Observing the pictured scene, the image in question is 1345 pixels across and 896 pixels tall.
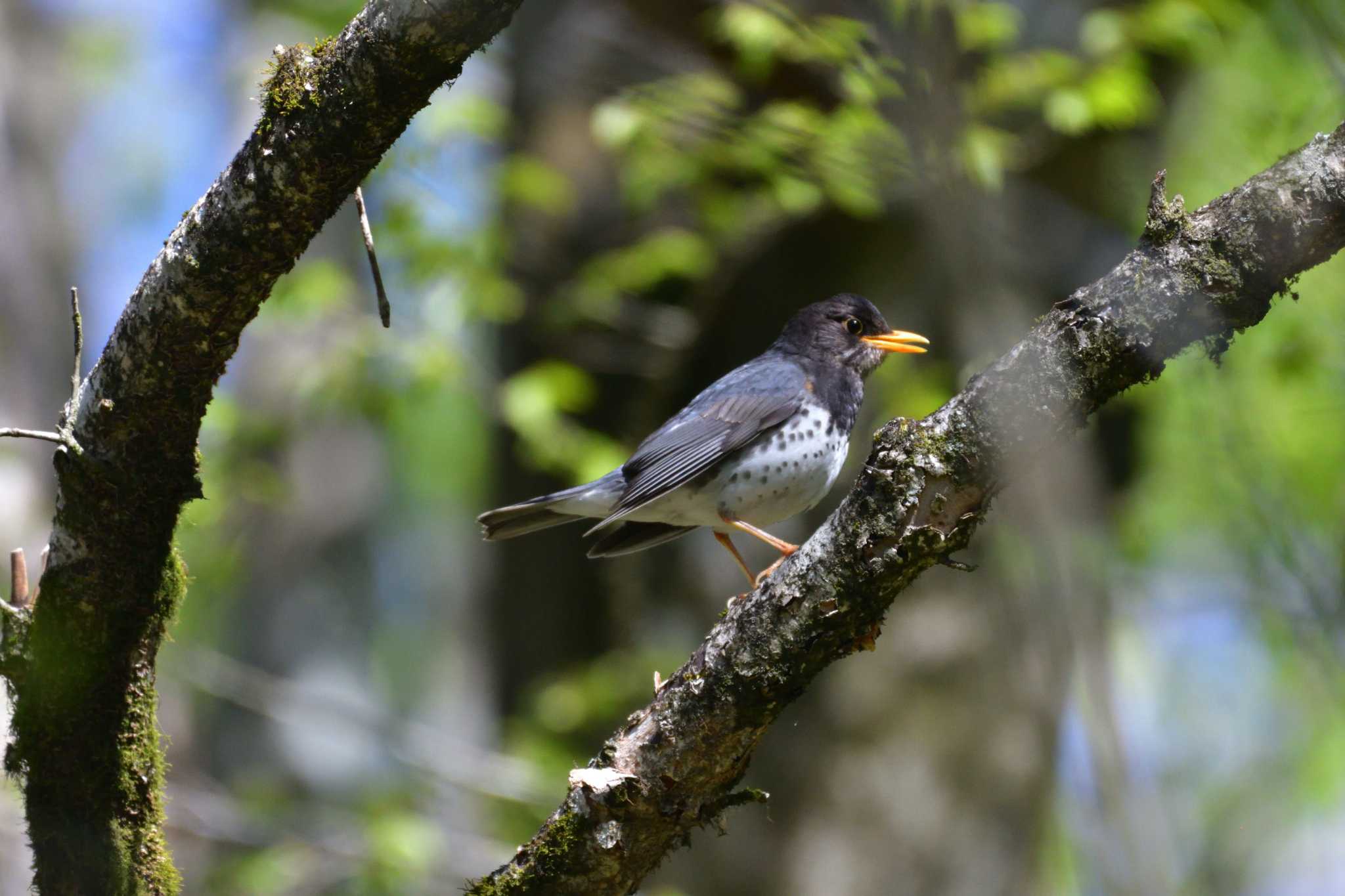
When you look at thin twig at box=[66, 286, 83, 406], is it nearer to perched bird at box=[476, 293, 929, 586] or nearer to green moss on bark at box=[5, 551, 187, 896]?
green moss on bark at box=[5, 551, 187, 896]

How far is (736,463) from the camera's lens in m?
4.77

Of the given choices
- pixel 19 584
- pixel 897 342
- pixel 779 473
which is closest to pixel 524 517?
pixel 779 473

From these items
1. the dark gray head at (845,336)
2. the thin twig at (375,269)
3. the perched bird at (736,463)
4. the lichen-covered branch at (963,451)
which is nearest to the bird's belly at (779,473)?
the perched bird at (736,463)

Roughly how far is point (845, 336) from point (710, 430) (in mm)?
1051

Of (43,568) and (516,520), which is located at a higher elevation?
(516,520)

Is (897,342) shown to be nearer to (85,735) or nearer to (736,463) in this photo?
(736,463)

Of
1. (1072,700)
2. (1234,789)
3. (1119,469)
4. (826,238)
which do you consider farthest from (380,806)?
Answer: (1234,789)

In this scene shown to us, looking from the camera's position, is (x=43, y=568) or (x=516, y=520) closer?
(x=43, y=568)

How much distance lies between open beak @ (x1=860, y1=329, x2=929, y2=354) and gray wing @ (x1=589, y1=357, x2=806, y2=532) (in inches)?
17.5

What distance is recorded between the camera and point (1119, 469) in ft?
26.7

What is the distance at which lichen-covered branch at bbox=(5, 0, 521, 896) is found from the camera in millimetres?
2447

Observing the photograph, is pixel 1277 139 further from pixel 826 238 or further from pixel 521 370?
pixel 521 370

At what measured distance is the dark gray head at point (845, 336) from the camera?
17.9 ft

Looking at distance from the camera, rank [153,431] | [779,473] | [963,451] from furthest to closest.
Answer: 1. [779,473]
2. [153,431]
3. [963,451]
